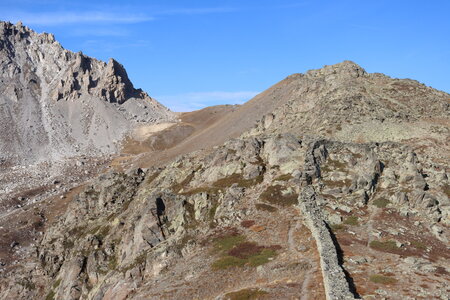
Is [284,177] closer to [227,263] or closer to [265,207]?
[265,207]

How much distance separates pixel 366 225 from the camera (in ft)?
178

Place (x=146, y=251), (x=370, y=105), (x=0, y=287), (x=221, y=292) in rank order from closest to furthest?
(x=221, y=292)
(x=146, y=251)
(x=0, y=287)
(x=370, y=105)

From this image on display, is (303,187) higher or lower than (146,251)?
higher

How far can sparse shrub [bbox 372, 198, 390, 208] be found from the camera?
60344 millimetres

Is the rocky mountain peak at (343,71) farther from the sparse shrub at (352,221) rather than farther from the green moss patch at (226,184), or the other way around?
the sparse shrub at (352,221)

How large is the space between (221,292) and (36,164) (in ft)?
506

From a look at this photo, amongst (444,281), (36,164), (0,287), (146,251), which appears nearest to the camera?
(444,281)

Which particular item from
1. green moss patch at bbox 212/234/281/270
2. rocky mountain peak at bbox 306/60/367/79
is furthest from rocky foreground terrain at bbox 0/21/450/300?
rocky mountain peak at bbox 306/60/367/79

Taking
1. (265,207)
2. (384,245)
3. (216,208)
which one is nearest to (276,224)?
(265,207)

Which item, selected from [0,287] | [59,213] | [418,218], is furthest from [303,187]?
[59,213]

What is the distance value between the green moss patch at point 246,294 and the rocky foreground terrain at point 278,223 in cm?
14

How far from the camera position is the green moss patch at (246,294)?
129 ft

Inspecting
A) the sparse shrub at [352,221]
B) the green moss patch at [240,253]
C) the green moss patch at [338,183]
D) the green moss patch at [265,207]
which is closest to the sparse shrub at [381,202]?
the green moss patch at [338,183]

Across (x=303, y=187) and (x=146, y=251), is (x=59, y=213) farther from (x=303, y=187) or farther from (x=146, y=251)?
(x=303, y=187)
